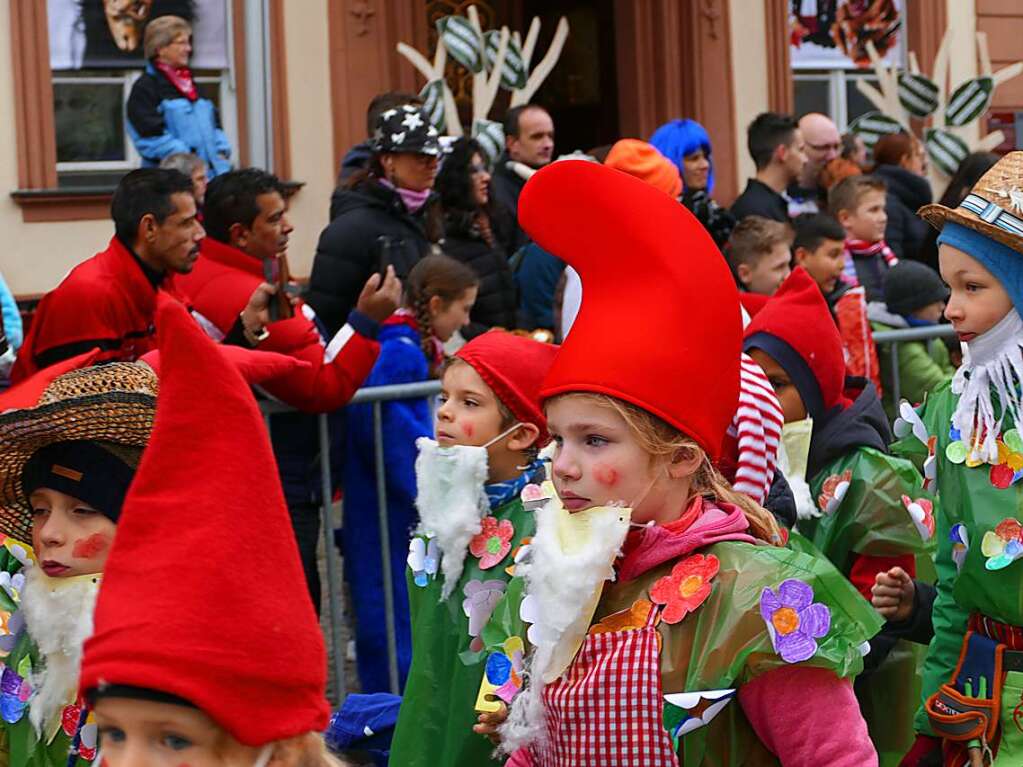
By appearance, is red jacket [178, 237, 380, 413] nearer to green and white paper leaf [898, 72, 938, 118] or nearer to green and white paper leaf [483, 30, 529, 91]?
green and white paper leaf [483, 30, 529, 91]

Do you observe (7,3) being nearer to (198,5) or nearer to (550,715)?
(198,5)

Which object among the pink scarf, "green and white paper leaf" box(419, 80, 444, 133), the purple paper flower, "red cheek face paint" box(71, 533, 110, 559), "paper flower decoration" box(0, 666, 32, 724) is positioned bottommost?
"paper flower decoration" box(0, 666, 32, 724)

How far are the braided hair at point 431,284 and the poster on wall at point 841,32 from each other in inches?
352

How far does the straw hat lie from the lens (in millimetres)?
3812

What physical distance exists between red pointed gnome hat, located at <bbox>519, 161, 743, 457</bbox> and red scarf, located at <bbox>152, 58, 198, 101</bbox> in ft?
22.8

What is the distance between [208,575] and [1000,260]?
2.25m

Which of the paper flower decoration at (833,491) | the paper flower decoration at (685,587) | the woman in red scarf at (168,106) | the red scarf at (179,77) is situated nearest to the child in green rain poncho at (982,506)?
the paper flower decoration at (833,491)

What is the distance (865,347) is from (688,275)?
13.5ft

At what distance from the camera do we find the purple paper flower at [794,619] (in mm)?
2793

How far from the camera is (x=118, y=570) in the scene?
2258mm

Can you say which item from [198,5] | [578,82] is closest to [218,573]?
[198,5]

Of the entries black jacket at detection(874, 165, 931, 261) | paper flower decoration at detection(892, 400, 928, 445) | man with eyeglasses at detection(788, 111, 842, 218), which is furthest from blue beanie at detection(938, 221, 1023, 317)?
man with eyeglasses at detection(788, 111, 842, 218)

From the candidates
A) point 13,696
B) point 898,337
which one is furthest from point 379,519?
point 898,337

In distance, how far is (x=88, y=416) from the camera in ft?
11.0
